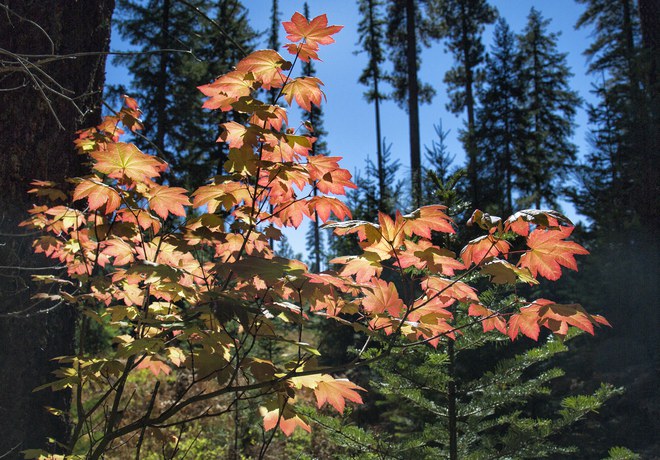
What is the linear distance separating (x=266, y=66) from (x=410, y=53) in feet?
43.6

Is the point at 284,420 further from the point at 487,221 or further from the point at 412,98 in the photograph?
the point at 412,98

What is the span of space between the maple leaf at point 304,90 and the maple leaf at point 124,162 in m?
0.49

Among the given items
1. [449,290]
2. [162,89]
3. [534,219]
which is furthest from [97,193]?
[162,89]

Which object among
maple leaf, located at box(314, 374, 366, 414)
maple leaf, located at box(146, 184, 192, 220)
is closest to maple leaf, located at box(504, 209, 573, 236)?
maple leaf, located at box(314, 374, 366, 414)

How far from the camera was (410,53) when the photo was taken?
13625 mm

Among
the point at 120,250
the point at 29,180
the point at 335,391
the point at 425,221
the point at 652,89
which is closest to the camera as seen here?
the point at 425,221

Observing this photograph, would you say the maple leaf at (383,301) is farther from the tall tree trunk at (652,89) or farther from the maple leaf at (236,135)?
the tall tree trunk at (652,89)

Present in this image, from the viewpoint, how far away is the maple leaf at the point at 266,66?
1416 millimetres

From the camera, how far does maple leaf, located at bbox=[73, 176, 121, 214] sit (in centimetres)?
145

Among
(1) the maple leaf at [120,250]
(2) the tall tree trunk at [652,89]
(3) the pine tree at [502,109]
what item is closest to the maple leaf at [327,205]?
(1) the maple leaf at [120,250]

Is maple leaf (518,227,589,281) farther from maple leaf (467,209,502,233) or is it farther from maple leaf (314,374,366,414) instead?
maple leaf (314,374,366,414)

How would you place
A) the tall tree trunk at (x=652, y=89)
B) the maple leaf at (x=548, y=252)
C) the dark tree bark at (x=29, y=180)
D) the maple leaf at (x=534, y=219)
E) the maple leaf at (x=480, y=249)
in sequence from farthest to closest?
1. the tall tree trunk at (x=652, y=89)
2. the dark tree bark at (x=29, y=180)
3. the maple leaf at (x=480, y=249)
4. the maple leaf at (x=548, y=252)
5. the maple leaf at (x=534, y=219)

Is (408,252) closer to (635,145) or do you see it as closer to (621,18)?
(635,145)

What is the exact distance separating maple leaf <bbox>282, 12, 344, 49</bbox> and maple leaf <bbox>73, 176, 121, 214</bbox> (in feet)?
2.53
